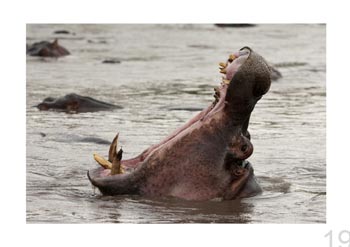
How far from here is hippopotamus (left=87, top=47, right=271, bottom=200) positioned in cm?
755

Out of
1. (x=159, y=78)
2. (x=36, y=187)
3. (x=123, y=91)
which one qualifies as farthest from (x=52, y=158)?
(x=159, y=78)

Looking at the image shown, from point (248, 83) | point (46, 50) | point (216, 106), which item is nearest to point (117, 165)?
point (216, 106)

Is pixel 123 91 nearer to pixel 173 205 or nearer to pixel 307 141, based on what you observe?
pixel 307 141

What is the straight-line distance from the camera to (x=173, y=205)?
25.5 ft

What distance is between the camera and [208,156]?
770 cm

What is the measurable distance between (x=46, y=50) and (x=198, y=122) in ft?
25.8

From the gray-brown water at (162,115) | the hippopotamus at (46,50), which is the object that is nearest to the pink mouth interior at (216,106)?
the gray-brown water at (162,115)

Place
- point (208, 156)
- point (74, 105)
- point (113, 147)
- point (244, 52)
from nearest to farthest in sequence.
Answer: point (244, 52) → point (208, 156) → point (113, 147) → point (74, 105)

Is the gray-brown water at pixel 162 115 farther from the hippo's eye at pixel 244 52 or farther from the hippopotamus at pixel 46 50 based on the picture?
the hippo's eye at pixel 244 52

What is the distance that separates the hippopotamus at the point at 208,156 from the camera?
7.55 meters

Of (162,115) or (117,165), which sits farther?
(162,115)

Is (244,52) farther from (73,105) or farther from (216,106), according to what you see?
(73,105)

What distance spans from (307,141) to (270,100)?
7.52ft

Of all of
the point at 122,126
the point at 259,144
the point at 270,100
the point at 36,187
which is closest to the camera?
the point at 36,187
